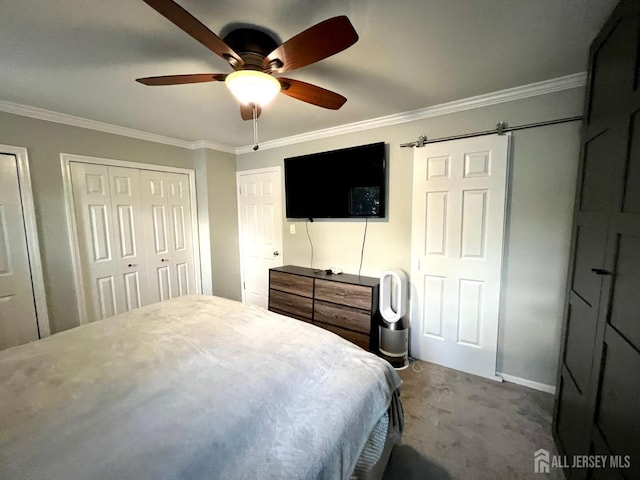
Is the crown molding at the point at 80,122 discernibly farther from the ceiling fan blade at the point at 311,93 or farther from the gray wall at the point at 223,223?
the ceiling fan blade at the point at 311,93

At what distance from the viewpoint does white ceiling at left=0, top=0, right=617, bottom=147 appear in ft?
3.90

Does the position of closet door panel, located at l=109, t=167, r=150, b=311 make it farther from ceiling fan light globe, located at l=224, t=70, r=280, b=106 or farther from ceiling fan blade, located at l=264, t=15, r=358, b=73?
ceiling fan blade, located at l=264, t=15, r=358, b=73

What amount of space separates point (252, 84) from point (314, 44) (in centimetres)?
37

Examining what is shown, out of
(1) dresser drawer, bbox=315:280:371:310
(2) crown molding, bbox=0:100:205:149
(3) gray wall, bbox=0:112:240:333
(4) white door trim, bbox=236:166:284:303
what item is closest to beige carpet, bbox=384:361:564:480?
(1) dresser drawer, bbox=315:280:371:310

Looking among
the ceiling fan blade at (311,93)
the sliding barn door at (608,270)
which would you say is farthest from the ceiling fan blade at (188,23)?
the sliding barn door at (608,270)

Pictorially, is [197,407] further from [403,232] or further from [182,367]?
[403,232]

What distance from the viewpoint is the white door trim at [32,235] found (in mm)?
2225

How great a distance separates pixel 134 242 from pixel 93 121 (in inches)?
50.4

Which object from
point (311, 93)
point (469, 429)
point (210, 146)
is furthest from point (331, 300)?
point (210, 146)

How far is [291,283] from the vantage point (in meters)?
2.97

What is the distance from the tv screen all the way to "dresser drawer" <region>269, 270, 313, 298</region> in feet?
2.45

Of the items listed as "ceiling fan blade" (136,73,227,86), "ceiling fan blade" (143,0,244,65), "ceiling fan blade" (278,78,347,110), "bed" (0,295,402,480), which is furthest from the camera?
"ceiling fan blade" (278,78,347,110)

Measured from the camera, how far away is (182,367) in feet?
4.05

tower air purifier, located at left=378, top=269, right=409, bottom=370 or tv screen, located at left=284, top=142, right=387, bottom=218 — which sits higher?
tv screen, located at left=284, top=142, right=387, bottom=218
